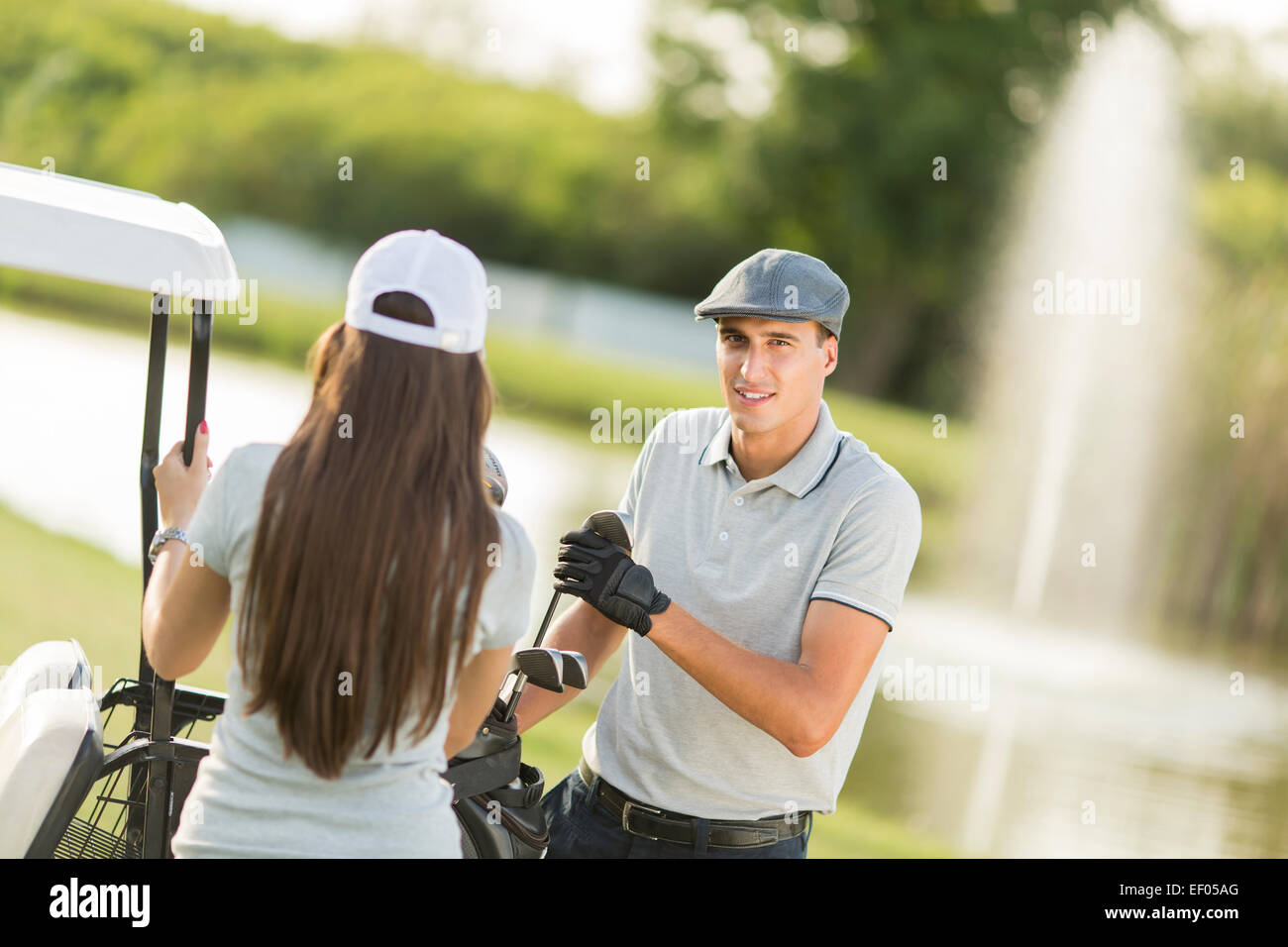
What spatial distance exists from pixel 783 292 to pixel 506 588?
89 centimetres

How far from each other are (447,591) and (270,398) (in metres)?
14.3

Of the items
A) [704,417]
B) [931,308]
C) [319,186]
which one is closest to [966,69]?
[931,308]

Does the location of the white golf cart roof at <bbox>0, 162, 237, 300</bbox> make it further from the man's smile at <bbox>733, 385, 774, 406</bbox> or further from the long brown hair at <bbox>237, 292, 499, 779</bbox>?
the man's smile at <bbox>733, 385, 774, 406</bbox>

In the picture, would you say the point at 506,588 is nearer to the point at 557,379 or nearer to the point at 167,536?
the point at 167,536

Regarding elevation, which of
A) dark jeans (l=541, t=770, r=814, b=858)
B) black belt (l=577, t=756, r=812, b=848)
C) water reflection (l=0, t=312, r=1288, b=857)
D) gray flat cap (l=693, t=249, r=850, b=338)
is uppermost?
gray flat cap (l=693, t=249, r=850, b=338)

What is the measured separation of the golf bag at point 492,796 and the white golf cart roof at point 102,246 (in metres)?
0.81

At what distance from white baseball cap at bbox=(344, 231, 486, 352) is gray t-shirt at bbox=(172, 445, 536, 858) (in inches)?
8.2

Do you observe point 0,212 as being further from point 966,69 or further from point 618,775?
point 966,69

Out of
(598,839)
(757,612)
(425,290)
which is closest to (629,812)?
(598,839)

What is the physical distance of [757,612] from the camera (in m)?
2.31

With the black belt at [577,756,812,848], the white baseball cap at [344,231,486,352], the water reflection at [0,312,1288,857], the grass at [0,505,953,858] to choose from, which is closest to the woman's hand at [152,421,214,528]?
the white baseball cap at [344,231,486,352]

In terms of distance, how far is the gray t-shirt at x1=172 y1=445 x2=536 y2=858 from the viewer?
5.49 ft

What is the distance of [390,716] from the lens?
1.65 meters

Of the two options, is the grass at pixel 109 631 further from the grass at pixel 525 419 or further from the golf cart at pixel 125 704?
the golf cart at pixel 125 704
